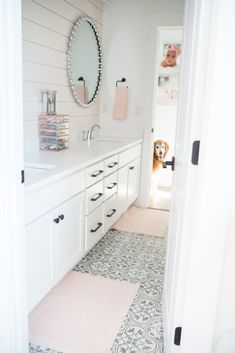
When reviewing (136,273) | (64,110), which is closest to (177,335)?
(136,273)

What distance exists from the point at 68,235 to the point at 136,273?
2.18 feet

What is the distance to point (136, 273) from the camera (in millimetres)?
2445

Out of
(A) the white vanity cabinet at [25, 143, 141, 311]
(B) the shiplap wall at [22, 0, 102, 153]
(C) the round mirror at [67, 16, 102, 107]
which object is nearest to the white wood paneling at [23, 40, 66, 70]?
(B) the shiplap wall at [22, 0, 102, 153]

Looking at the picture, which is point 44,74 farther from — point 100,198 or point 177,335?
point 177,335

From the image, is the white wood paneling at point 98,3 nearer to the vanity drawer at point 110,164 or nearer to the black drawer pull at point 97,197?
the vanity drawer at point 110,164

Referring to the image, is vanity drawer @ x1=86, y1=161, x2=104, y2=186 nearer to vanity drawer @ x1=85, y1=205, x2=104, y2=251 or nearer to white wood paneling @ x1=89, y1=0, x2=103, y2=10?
vanity drawer @ x1=85, y1=205, x2=104, y2=251

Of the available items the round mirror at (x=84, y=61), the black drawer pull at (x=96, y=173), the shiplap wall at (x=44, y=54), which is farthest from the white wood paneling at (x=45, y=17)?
the black drawer pull at (x=96, y=173)

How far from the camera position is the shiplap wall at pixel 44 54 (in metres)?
2.33

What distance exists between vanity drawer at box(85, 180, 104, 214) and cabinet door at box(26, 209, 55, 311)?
0.54m

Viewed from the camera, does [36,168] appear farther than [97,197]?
No

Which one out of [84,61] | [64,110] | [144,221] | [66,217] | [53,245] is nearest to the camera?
[53,245]

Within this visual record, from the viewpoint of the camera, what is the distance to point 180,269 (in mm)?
1237

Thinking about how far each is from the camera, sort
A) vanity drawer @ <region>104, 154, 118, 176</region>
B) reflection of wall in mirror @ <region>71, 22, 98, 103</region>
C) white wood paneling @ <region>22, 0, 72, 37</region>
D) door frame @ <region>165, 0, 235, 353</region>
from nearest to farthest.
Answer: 1. door frame @ <region>165, 0, 235, 353</region>
2. white wood paneling @ <region>22, 0, 72, 37</region>
3. vanity drawer @ <region>104, 154, 118, 176</region>
4. reflection of wall in mirror @ <region>71, 22, 98, 103</region>

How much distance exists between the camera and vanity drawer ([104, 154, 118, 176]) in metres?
2.72
